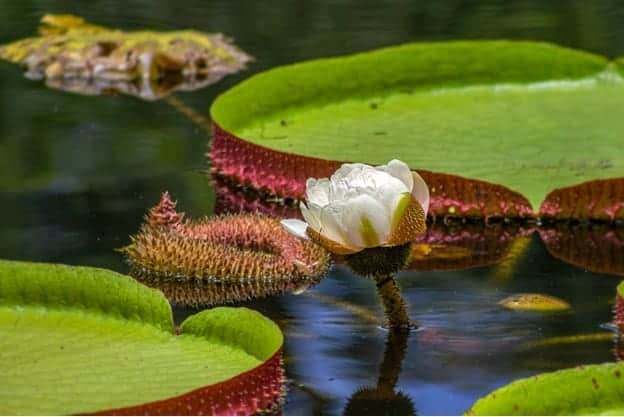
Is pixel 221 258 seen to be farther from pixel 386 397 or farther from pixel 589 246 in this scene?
pixel 589 246

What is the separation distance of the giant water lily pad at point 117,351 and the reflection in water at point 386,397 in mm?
108

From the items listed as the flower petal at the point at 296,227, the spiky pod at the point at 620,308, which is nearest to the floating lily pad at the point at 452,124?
the spiky pod at the point at 620,308

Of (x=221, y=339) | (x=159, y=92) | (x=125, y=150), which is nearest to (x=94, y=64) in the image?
(x=159, y=92)

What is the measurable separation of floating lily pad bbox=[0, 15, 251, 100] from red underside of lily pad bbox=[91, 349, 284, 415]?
261cm

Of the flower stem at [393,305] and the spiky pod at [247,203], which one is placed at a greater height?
the flower stem at [393,305]

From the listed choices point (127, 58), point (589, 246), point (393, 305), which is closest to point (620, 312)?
point (393, 305)

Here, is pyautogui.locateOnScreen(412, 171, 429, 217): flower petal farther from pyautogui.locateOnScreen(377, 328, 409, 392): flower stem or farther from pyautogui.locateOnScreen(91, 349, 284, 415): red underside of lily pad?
pyautogui.locateOnScreen(91, 349, 284, 415): red underside of lily pad

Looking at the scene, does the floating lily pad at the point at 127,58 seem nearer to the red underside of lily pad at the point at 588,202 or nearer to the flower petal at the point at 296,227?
the red underside of lily pad at the point at 588,202

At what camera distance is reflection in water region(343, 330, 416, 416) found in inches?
78.0

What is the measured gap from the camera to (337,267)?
8.91 ft

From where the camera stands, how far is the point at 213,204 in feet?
10.5

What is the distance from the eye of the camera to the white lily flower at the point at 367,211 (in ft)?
6.84

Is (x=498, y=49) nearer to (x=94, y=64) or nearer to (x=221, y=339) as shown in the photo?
(x=94, y=64)

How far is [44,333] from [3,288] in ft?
0.43
